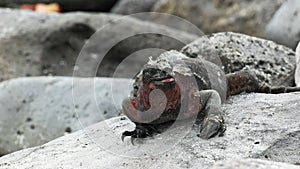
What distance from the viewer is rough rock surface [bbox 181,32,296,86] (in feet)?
16.9

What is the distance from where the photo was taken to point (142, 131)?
12.8ft

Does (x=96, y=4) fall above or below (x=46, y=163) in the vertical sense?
above

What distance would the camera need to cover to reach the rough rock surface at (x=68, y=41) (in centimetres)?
823

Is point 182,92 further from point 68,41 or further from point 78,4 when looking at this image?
point 78,4

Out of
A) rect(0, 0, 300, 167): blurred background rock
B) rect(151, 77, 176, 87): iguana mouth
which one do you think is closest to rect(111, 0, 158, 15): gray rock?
rect(0, 0, 300, 167): blurred background rock

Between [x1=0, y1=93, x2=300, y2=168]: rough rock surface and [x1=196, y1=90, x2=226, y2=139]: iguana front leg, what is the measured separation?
0.16ft

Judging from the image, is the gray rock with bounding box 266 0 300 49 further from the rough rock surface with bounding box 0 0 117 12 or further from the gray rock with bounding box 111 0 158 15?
the rough rock surface with bounding box 0 0 117 12

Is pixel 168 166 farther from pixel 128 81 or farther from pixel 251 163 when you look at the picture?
pixel 128 81

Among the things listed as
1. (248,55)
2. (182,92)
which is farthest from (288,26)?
(182,92)

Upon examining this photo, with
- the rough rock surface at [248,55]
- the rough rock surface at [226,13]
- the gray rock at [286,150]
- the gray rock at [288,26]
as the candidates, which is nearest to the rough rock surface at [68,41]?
the rough rock surface at [226,13]

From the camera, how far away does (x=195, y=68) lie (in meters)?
4.07

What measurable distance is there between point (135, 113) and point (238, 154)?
2.58 feet

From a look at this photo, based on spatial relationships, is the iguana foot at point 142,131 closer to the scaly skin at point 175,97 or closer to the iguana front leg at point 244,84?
the scaly skin at point 175,97

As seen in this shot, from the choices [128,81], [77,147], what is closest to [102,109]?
[128,81]
